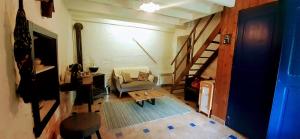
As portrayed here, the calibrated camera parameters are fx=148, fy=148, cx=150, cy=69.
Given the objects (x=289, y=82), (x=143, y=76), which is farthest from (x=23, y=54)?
(x=143, y=76)

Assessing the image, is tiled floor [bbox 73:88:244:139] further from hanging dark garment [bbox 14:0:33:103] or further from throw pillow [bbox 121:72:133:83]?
throw pillow [bbox 121:72:133:83]

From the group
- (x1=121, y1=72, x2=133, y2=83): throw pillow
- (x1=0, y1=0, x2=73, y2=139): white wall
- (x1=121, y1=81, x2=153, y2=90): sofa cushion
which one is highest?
(x1=0, y1=0, x2=73, y2=139): white wall

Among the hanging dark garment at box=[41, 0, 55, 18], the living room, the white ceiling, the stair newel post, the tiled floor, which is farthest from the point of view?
the stair newel post

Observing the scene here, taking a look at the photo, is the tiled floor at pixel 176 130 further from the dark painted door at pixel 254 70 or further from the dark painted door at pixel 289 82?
the dark painted door at pixel 289 82

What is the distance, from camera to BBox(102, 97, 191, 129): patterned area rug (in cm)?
285

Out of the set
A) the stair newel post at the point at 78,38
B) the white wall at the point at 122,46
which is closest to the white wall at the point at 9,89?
the stair newel post at the point at 78,38

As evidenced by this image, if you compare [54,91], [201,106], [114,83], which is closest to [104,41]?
[114,83]

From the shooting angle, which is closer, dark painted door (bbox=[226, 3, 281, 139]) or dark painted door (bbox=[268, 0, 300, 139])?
dark painted door (bbox=[268, 0, 300, 139])

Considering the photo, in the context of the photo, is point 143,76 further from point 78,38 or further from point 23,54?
point 23,54

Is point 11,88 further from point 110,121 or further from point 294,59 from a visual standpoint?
point 294,59

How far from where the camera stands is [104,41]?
183 inches

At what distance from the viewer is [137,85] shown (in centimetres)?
432

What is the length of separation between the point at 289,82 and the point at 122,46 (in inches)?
165

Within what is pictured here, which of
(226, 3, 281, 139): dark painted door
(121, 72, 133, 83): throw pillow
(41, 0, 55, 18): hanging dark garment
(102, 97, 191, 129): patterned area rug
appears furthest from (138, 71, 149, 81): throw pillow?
(41, 0, 55, 18): hanging dark garment
